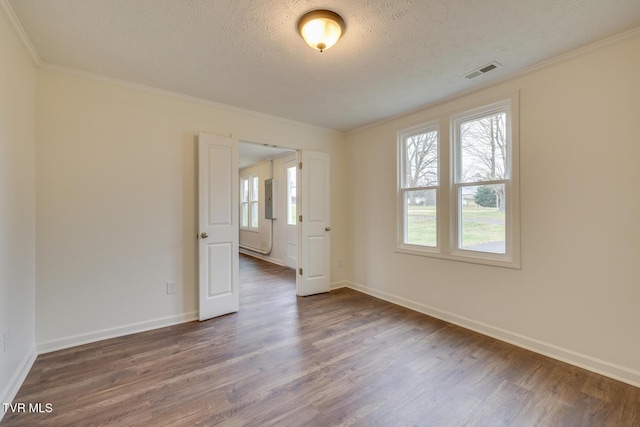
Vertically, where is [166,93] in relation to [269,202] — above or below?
above

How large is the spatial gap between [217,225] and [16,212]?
161cm

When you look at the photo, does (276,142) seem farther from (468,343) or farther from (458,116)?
(468,343)

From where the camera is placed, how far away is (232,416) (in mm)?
1712

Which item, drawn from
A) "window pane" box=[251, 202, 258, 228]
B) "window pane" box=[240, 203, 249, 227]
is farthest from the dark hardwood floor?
"window pane" box=[240, 203, 249, 227]

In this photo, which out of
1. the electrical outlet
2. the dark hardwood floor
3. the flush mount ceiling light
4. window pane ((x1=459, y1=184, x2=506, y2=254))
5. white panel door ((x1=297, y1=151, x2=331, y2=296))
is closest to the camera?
the dark hardwood floor

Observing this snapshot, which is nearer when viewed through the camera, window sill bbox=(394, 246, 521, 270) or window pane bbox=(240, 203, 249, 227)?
window sill bbox=(394, 246, 521, 270)

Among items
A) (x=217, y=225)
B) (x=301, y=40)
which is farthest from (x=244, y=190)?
(x=301, y=40)

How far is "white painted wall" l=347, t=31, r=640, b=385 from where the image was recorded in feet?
6.79

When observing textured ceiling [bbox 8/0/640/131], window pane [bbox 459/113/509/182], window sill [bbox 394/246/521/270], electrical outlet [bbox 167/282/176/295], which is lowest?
electrical outlet [bbox 167/282/176/295]

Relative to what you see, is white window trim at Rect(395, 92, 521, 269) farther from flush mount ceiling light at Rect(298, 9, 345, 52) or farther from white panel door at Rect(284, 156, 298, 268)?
white panel door at Rect(284, 156, 298, 268)

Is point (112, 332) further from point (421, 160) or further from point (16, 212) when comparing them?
point (421, 160)

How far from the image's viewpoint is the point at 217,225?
10.8ft

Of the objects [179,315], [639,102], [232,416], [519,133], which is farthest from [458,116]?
[179,315]

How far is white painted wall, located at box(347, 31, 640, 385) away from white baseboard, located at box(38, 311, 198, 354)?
10.0 feet
